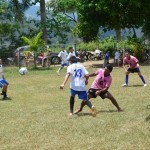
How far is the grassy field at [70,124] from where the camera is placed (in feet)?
27.9

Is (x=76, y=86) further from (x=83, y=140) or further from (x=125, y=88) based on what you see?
(x=125, y=88)

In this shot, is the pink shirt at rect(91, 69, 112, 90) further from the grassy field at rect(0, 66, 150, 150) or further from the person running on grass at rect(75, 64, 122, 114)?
the grassy field at rect(0, 66, 150, 150)

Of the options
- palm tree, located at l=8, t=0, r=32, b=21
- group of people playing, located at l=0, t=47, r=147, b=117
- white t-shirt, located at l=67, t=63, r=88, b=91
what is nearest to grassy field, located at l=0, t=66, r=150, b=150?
group of people playing, located at l=0, t=47, r=147, b=117

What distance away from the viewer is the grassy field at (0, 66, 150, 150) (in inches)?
335

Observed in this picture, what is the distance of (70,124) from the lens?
10359 mm

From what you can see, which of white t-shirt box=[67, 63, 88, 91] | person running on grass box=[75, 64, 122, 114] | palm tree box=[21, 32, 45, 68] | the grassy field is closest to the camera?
the grassy field

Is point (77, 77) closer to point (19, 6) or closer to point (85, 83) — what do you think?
point (85, 83)

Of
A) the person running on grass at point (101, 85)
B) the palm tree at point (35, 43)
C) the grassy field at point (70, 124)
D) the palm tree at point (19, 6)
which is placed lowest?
the grassy field at point (70, 124)

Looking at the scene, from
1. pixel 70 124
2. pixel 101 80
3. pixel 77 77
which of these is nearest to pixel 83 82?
pixel 77 77

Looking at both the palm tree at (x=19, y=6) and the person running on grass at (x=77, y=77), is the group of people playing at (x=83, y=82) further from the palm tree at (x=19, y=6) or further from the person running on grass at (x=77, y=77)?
the palm tree at (x=19, y=6)

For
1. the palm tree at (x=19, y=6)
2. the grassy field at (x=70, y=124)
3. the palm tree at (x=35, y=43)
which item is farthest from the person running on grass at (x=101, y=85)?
the palm tree at (x=19, y=6)

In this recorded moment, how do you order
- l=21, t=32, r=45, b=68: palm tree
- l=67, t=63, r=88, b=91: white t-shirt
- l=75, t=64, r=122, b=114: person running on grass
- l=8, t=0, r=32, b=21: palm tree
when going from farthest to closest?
l=8, t=0, r=32, b=21: palm tree
l=21, t=32, r=45, b=68: palm tree
l=75, t=64, r=122, b=114: person running on grass
l=67, t=63, r=88, b=91: white t-shirt

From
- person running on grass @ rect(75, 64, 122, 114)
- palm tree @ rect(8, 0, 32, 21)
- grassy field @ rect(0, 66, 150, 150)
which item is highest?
palm tree @ rect(8, 0, 32, 21)

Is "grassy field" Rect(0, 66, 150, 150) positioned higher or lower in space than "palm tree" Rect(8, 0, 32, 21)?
lower
